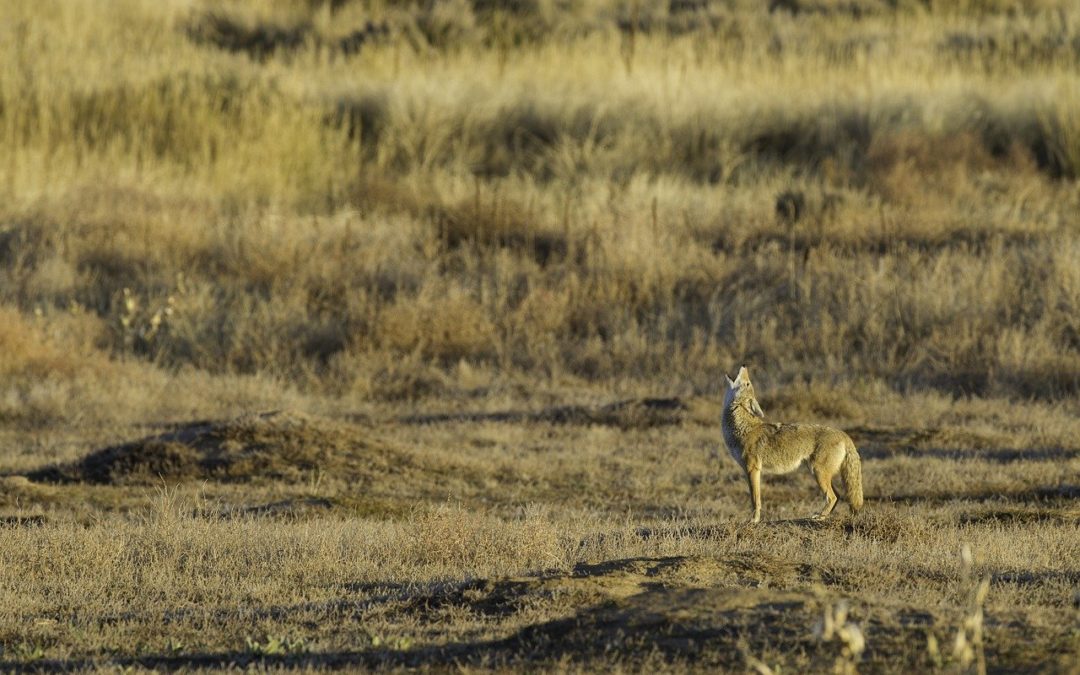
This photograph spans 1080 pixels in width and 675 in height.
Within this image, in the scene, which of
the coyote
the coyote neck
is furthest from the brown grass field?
the coyote neck

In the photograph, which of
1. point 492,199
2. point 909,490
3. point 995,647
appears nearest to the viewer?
point 995,647

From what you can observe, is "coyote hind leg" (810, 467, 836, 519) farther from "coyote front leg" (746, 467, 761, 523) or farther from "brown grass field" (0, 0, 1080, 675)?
"coyote front leg" (746, 467, 761, 523)

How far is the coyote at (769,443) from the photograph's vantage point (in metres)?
8.47

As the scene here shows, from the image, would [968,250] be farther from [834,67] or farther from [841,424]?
[834,67]

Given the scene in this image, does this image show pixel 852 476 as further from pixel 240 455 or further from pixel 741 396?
pixel 240 455

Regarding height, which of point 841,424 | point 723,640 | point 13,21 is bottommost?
point 841,424

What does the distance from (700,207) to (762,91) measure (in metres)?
5.08

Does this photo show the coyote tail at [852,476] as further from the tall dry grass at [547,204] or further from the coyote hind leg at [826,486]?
the tall dry grass at [547,204]

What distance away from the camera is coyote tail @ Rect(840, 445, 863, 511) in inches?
341

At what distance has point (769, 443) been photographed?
8477mm

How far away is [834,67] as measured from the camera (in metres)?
26.1

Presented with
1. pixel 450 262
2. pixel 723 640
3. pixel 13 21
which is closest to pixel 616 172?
pixel 450 262

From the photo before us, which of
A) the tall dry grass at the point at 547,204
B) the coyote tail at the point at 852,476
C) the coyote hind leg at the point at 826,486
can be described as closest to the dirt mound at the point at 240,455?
the tall dry grass at the point at 547,204

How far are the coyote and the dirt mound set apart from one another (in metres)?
3.69
